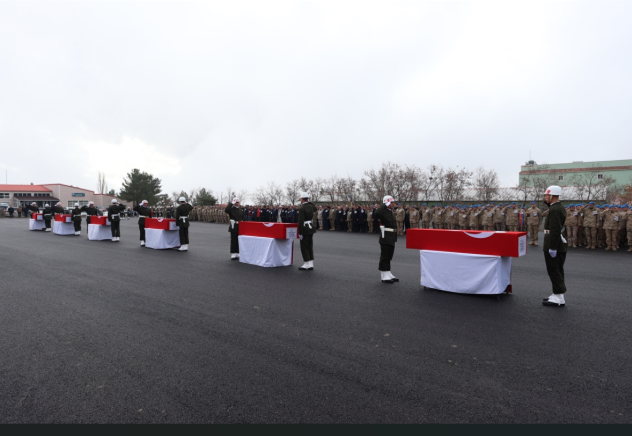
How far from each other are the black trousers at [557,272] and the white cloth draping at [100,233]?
1842 centimetres

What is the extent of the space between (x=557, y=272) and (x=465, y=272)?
1.47 metres

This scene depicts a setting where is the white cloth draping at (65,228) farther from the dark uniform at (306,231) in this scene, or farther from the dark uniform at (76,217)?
the dark uniform at (306,231)

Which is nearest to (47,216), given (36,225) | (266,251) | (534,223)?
(36,225)

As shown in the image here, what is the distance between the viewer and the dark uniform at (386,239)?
8023 mm

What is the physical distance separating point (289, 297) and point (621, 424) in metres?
4.86

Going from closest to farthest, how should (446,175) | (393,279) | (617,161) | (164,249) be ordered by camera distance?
(393,279), (164,249), (446,175), (617,161)

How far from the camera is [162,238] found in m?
14.0

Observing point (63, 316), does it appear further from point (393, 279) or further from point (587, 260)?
point (587, 260)

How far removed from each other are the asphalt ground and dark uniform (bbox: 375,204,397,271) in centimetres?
61

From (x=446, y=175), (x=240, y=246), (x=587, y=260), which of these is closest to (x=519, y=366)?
(x=240, y=246)

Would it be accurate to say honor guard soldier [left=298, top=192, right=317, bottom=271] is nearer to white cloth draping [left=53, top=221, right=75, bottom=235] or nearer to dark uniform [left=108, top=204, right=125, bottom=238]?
dark uniform [left=108, top=204, right=125, bottom=238]

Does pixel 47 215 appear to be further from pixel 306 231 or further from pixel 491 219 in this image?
pixel 491 219

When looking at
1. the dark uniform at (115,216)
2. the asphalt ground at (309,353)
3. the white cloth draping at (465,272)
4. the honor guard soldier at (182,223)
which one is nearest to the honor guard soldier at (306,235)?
the asphalt ground at (309,353)

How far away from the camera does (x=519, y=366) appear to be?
12.5 ft
